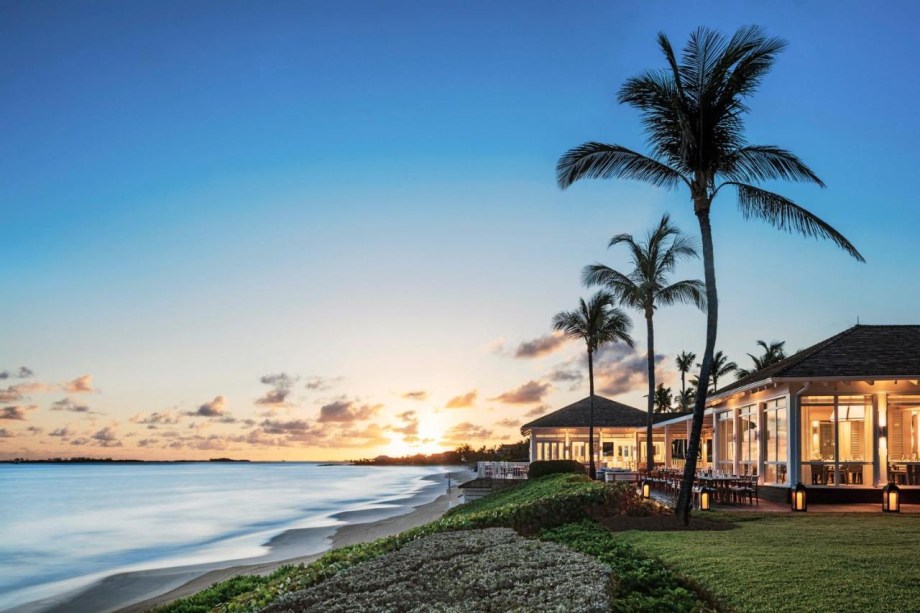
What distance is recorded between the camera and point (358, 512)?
38.7m

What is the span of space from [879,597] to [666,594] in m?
1.73

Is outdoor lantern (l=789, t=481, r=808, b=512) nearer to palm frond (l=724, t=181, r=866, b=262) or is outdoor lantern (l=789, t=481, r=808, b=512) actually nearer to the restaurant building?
the restaurant building

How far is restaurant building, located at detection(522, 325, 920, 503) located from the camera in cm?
1809

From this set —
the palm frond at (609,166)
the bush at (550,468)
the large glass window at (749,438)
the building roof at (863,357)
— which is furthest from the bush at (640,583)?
the bush at (550,468)

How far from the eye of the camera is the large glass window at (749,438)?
22.5 meters

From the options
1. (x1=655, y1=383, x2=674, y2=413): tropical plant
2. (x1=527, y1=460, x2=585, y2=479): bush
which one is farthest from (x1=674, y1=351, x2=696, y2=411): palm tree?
(x1=527, y1=460, x2=585, y2=479): bush

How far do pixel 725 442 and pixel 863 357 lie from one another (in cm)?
940

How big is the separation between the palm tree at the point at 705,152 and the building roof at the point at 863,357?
16.5 ft

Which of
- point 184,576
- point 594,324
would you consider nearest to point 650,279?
point 594,324

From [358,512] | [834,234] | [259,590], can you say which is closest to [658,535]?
[259,590]

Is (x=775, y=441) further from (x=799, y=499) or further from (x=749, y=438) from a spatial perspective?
(x=799, y=499)

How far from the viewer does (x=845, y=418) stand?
63.0 feet

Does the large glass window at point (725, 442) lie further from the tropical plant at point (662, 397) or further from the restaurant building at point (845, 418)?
the tropical plant at point (662, 397)

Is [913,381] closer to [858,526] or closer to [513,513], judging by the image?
[858,526]
